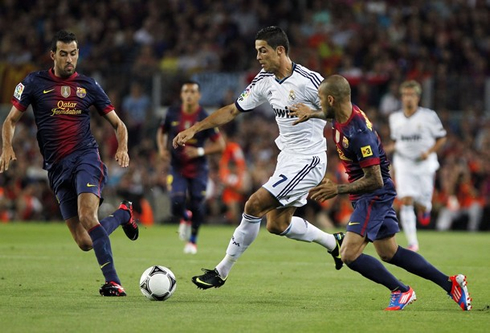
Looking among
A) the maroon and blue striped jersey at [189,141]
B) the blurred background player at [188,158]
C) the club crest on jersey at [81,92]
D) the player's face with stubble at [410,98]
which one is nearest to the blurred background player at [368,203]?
the club crest on jersey at [81,92]

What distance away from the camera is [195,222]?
48.0ft

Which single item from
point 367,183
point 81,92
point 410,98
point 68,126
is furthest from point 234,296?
point 410,98

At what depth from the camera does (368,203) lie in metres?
8.27

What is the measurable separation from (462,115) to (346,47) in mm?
3585

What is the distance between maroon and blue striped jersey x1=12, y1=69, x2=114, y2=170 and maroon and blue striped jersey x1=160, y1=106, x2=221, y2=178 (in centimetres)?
524

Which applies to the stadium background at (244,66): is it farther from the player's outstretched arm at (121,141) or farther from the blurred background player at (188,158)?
the player's outstretched arm at (121,141)

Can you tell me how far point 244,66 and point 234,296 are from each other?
15.9m

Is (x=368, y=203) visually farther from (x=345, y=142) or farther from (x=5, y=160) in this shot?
(x=5, y=160)

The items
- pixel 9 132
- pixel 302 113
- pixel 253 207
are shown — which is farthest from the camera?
pixel 253 207

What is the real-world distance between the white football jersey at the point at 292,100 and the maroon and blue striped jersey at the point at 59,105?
1583mm

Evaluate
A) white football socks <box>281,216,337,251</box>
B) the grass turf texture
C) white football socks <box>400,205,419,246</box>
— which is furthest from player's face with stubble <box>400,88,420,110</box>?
white football socks <box>281,216,337,251</box>

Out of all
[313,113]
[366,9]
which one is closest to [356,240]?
[313,113]

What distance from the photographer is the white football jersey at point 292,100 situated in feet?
32.3

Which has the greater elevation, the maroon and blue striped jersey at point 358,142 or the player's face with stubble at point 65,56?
the player's face with stubble at point 65,56
